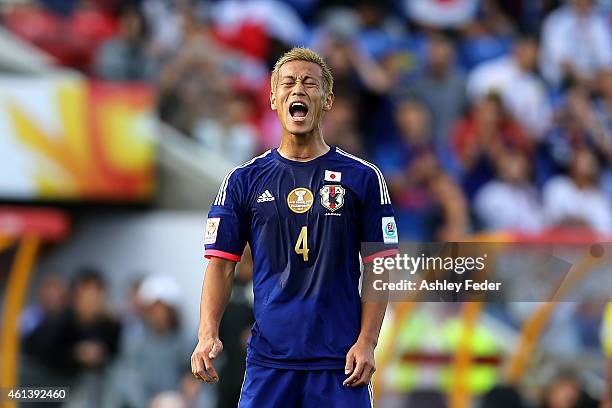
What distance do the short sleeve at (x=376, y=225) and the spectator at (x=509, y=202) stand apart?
6984 millimetres

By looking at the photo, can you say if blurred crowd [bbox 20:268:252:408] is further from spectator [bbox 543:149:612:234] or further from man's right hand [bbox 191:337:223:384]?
man's right hand [bbox 191:337:223:384]

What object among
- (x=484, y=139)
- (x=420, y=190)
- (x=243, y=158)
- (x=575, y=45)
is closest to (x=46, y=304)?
(x=243, y=158)

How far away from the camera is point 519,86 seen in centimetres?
1284

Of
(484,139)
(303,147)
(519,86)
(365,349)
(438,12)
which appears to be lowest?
(365,349)

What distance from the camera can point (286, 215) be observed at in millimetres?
4594

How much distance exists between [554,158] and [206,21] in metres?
3.76

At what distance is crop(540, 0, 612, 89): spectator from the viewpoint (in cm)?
1329

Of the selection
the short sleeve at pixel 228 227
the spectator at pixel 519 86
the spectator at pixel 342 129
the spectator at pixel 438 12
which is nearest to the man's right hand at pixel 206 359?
the short sleeve at pixel 228 227

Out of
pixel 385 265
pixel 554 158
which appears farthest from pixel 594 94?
pixel 385 265

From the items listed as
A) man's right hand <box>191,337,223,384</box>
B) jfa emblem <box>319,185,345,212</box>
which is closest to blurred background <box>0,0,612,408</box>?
jfa emblem <box>319,185,345,212</box>

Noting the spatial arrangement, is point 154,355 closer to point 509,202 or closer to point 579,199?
point 509,202

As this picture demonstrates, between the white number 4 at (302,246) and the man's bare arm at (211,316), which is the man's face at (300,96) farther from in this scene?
the man's bare arm at (211,316)

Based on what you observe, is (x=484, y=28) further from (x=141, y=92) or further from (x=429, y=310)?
(x=429, y=310)

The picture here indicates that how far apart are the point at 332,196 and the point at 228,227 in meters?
0.41
